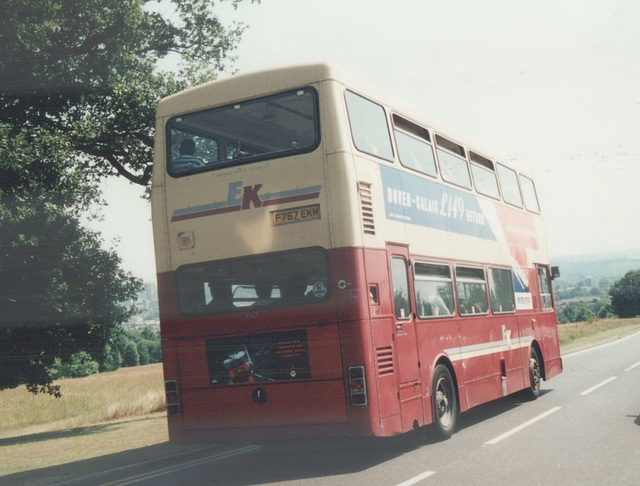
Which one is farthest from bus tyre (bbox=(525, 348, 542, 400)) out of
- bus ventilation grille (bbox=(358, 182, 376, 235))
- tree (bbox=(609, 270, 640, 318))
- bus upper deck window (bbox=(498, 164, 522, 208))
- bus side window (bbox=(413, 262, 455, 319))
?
tree (bbox=(609, 270, 640, 318))

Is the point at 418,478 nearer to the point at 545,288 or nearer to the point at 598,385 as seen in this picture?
the point at 545,288

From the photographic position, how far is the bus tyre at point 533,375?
636 inches

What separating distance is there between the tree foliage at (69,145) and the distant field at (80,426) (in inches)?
79.5

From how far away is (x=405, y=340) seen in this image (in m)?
10.2

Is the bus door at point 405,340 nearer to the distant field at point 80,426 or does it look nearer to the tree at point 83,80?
the distant field at point 80,426

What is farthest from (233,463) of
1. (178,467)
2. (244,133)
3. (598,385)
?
(598,385)

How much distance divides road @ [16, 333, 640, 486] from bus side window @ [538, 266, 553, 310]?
11.7 ft

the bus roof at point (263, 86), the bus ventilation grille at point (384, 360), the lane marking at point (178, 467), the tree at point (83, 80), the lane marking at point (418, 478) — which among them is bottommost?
the lane marking at point (418, 478)

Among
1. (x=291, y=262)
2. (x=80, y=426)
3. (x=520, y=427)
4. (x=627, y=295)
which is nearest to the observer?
(x=291, y=262)

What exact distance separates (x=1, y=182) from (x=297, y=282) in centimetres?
973

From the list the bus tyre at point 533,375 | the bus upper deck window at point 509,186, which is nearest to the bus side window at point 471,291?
the bus upper deck window at point 509,186

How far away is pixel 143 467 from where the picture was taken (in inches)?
416

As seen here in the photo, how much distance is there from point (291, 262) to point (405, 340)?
191cm

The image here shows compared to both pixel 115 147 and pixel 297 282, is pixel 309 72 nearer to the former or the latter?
pixel 297 282
